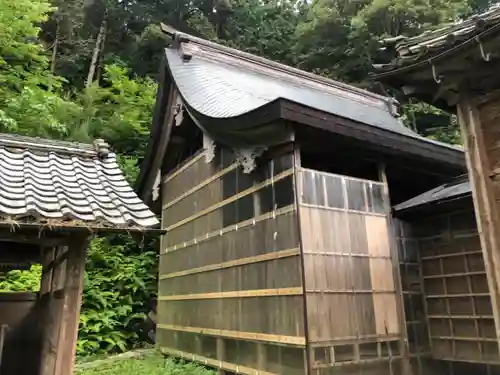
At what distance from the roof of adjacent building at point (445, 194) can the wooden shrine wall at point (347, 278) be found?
1.80 ft

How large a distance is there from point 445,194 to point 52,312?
5422 millimetres

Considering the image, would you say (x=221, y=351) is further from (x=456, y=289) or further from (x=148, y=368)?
(x=456, y=289)

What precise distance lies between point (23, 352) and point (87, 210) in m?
1.77

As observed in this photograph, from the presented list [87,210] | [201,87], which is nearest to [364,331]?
[87,210]

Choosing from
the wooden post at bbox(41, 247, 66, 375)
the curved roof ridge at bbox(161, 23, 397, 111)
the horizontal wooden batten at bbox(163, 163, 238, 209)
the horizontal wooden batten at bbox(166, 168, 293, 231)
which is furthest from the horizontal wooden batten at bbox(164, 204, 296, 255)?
the curved roof ridge at bbox(161, 23, 397, 111)

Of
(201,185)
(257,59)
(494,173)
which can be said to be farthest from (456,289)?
(257,59)

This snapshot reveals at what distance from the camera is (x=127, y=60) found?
18.6m


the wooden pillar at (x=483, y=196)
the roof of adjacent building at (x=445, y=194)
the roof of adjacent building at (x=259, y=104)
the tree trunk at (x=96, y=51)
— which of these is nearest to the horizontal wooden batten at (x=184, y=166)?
the roof of adjacent building at (x=259, y=104)

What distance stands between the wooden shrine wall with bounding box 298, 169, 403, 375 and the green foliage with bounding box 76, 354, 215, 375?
8.85 feet

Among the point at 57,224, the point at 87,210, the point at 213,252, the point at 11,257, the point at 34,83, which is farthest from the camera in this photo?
the point at 34,83

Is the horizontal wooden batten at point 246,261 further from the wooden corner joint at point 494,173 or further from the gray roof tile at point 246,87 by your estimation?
the wooden corner joint at point 494,173

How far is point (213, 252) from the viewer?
7.80 metres

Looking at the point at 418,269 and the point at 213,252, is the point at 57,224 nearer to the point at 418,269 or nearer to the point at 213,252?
the point at 213,252

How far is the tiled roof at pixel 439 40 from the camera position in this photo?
3.22 metres
